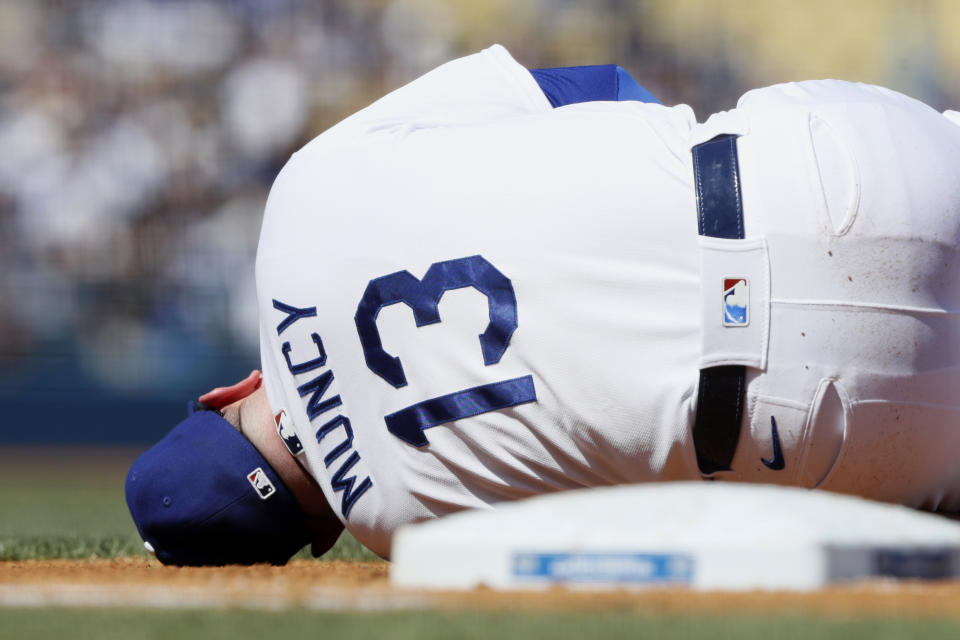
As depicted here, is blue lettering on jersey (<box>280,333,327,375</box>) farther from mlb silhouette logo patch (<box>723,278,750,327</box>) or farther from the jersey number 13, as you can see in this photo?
mlb silhouette logo patch (<box>723,278,750,327</box>)

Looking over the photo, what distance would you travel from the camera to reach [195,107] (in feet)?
26.0

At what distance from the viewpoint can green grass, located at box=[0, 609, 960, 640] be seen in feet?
4.21

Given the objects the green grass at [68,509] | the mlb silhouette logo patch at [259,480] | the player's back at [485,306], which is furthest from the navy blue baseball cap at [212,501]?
the green grass at [68,509]

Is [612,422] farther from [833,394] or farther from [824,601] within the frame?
[824,601]

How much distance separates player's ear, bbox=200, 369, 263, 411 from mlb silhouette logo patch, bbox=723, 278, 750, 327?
1.24m

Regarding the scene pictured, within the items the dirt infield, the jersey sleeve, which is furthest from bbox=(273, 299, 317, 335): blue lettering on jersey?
the dirt infield

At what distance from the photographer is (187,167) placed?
784cm

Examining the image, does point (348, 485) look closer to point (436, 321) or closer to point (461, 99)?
point (436, 321)

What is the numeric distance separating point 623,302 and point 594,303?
0.05m

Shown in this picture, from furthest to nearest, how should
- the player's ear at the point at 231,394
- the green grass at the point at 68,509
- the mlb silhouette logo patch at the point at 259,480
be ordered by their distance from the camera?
the green grass at the point at 68,509, the player's ear at the point at 231,394, the mlb silhouette logo patch at the point at 259,480

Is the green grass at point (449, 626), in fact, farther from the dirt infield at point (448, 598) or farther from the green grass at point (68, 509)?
the green grass at point (68, 509)

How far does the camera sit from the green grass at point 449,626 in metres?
1.28

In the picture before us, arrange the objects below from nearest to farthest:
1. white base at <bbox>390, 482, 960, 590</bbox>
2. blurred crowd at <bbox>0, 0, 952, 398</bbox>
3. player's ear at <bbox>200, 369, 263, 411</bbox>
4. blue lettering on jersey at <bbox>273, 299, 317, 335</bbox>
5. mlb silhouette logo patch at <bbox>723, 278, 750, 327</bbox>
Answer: white base at <bbox>390, 482, 960, 590</bbox> < mlb silhouette logo patch at <bbox>723, 278, 750, 327</bbox> < blue lettering on jersey at <bbox>273, 299, 317, 335</bbox> < player's ear at <bbox>200, 369, 263, 411</bbox> < blurred crowd at <bbox>0, 0, 952, 398</bbox>

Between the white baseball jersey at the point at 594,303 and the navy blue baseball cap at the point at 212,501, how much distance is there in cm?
34
